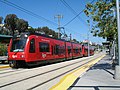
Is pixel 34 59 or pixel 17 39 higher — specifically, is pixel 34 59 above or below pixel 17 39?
below

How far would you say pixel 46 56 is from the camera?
27031 mm

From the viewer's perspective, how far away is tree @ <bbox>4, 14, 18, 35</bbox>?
87438 millimetres

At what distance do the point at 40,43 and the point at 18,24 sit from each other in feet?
210

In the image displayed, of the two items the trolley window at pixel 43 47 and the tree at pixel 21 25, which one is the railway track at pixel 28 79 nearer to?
the trolley window at pixel 43 47

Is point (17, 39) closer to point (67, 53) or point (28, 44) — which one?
point (28, 44)

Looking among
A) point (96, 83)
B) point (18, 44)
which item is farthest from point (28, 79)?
point (18, 44)

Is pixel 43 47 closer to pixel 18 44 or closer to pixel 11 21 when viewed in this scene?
pixel 18 44

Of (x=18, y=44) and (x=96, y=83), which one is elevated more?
(x=18, y=44)

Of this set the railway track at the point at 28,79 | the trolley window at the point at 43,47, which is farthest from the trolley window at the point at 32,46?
the railway track at the point at 28,79

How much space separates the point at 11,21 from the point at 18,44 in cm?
6634

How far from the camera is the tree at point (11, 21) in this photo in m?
87.4

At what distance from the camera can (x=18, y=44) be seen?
2286cm

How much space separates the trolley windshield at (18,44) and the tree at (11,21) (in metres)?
65.7

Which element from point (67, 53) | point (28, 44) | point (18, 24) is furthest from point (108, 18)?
point (18, 24)
